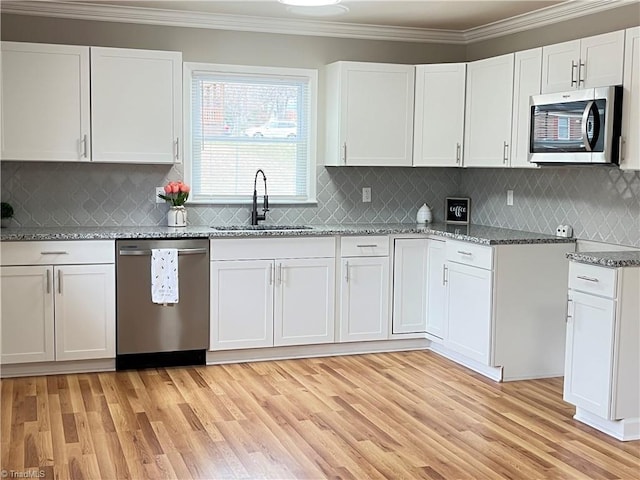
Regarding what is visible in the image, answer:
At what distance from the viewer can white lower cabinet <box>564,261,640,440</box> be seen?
12.6 ft

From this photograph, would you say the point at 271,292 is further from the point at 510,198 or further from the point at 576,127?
the point at 576,127

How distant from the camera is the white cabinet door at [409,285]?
18.3ft

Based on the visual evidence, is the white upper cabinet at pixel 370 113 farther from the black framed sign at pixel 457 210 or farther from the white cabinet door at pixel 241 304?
the white cabinet door at pixel 241 304

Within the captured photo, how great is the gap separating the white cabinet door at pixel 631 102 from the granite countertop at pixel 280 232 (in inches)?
34.2

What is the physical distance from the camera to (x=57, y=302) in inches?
189

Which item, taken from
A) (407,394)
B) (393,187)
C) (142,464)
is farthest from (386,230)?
(142,464)

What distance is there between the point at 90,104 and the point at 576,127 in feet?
9.89

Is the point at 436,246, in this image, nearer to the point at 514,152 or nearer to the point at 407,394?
the point at 514,152

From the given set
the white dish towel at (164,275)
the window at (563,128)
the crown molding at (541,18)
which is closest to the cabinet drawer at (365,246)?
the white dish towel at (164,275)

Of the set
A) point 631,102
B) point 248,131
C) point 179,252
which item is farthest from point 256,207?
point 631,102

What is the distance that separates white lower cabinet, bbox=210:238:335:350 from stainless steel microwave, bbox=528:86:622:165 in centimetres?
159

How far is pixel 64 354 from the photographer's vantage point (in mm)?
4863

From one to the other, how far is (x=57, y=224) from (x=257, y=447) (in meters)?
2.45

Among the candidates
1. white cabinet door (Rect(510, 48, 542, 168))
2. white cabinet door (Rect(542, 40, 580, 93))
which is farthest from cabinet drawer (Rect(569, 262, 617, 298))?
white cabinet door (Rect(542, 40, 580, 93))
